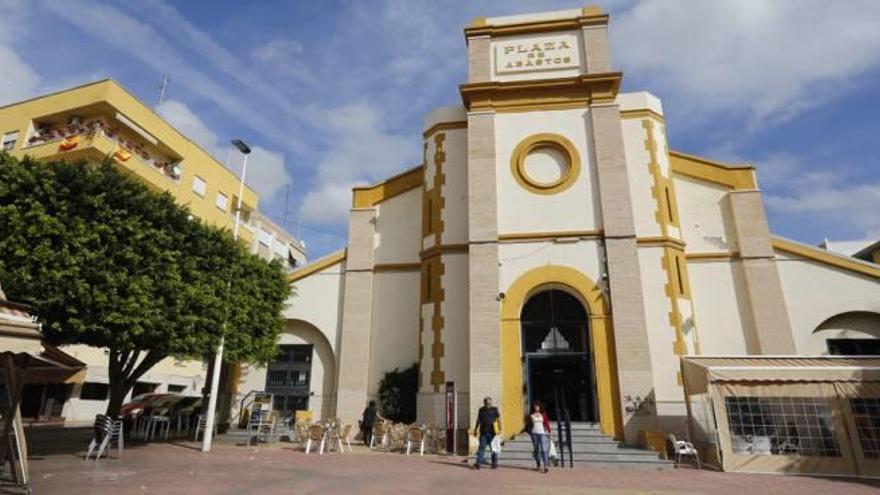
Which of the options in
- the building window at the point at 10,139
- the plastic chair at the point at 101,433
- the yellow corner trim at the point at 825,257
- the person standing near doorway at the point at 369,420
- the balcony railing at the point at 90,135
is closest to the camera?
the plastic chair at the point at 101,433

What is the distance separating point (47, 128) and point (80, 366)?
25.2 meters

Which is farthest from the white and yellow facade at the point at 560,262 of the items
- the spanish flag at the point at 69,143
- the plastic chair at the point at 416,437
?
the spanish flag at the point at 69,143

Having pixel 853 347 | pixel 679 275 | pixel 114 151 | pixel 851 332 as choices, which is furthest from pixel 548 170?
pixel 114 151

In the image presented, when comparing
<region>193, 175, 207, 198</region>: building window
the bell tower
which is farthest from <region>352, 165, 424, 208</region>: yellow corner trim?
<region>193, 175, 207, 198</region>: building window

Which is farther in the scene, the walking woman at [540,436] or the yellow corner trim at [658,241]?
the yellow corner trim at [658,241]

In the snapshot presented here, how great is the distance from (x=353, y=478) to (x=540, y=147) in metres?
12.4

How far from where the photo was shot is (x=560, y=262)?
54.3 feet

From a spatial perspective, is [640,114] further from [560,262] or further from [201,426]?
[201,426]

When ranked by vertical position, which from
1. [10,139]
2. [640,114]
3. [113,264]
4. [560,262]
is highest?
[10,139]

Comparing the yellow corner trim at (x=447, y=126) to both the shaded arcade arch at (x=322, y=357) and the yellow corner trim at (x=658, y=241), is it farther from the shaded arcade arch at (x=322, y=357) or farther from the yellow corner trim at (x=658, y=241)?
the shaded arcade arch at (x=322, y=357)

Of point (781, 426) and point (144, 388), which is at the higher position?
point (144, 388)

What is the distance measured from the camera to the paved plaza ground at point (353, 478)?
887cm

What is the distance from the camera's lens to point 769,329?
1705 centimetres

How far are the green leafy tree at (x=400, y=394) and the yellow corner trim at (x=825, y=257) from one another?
1355cm
